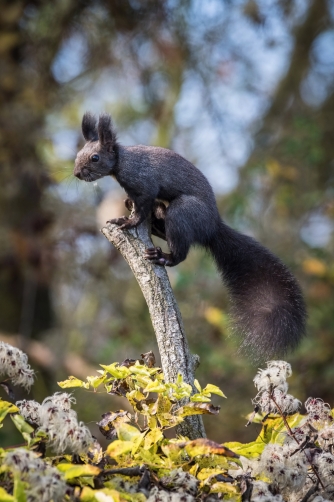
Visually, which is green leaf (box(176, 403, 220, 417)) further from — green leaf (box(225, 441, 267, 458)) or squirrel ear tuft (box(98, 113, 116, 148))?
squirrel ear tuft (box(98, 113, 116, 148))

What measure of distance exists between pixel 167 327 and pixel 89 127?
44.8 inches

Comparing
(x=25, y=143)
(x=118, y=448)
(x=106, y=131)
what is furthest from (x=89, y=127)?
(x=25, y=143)

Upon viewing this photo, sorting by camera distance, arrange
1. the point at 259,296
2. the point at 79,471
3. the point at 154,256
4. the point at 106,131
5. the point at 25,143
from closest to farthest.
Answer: the point at 79,471
the point at 154,256
the point at 259,296
the point at 106,131
the point at 25,143

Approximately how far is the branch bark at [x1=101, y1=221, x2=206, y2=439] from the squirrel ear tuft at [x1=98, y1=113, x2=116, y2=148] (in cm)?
69

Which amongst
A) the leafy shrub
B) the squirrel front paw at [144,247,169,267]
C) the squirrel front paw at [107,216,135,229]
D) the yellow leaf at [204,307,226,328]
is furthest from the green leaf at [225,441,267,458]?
the yellow leaf at [204,307,226,328]

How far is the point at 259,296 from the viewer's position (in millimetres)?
2338

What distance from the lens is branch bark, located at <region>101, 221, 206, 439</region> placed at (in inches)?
70.5

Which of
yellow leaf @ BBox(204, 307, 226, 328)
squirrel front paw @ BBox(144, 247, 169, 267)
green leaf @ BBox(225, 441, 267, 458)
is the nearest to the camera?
green leaf @ BBox(225, 441, 267, 458)

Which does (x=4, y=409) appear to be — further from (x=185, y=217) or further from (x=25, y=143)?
(x=25, y=143)

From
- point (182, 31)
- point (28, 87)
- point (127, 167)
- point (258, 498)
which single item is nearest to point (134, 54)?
point (182, 31)

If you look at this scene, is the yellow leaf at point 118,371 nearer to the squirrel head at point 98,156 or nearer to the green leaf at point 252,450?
the green leaf at point 252,450

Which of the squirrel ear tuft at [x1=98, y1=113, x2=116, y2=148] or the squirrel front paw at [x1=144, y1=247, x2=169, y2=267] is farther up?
the squirrel ear tuft at [x1=98, y1=113, x2=116, y2=148]

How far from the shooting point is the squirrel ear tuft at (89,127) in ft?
8.63

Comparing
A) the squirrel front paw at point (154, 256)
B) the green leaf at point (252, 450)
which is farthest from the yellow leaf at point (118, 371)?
the squirrel front paw at point (154, 256)
